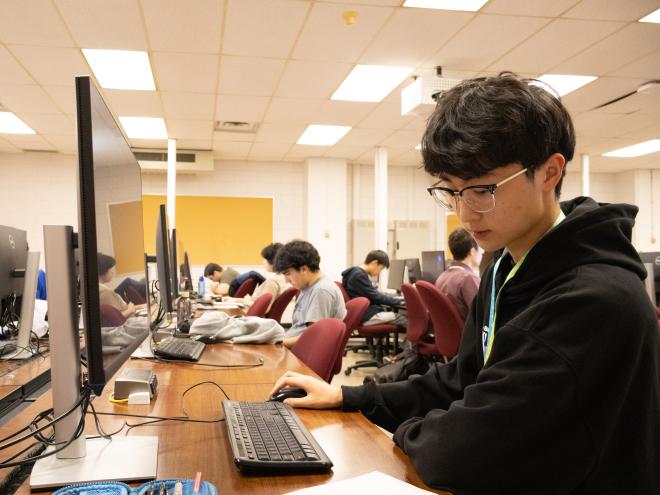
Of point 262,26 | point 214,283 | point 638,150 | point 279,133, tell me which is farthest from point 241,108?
point 638,150

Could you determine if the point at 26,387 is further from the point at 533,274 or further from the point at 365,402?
the point at 533,274

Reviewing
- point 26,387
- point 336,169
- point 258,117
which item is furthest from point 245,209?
point 26,387

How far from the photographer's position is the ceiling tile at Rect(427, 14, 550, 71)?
389 centimetres

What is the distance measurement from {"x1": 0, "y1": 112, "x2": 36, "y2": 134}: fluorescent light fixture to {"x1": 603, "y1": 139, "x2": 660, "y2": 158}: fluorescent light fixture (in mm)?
8259

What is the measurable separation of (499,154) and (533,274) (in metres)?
0.22

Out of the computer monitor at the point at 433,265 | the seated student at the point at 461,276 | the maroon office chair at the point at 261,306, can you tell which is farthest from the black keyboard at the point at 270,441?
the computer monitor at the point at 433,265

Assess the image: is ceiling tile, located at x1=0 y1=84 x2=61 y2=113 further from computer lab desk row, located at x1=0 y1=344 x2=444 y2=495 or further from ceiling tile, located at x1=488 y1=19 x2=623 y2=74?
computer lab desk row, located at x1=0 y1=344 x2=444 y2=495

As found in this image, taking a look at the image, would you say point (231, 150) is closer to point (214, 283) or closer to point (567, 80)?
point (214, 283)

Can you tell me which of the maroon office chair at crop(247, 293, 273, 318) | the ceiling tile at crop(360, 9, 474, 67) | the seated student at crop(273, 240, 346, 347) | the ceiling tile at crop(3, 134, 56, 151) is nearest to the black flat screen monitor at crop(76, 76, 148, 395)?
the seated student at crop(273, 240, 346, 347)

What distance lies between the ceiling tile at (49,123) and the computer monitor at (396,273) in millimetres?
4274

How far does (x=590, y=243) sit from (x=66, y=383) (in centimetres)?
88

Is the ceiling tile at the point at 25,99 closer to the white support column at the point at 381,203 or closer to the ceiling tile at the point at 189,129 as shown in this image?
the ceiling tile at the point at 189,129

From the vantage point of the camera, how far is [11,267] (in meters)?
1.99

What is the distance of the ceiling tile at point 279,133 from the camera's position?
6.75m
